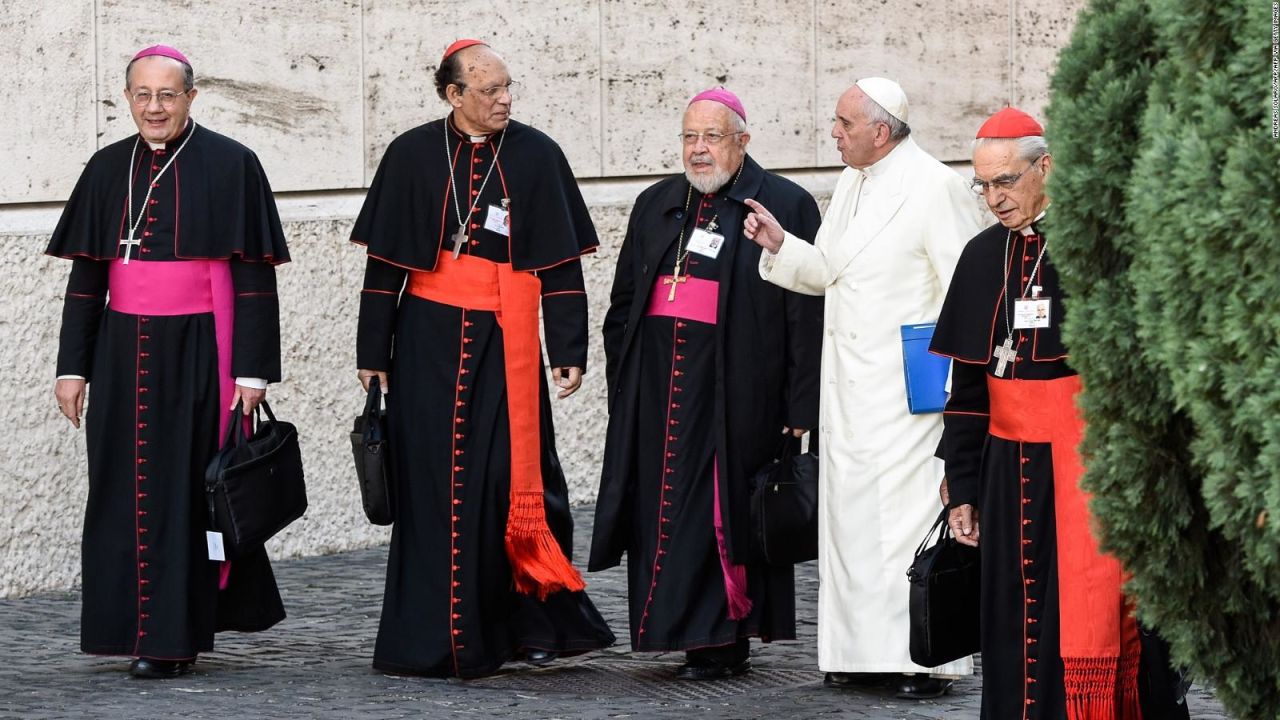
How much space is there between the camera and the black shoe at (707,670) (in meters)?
6.88

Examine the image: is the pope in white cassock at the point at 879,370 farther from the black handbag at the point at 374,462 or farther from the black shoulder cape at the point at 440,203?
the black handbag at the point at 374,462

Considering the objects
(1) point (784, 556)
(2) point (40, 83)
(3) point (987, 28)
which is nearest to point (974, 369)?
(1) point (784, 556)

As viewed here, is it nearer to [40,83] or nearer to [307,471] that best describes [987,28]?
[307,471]

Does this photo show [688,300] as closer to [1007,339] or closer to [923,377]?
[923,377]

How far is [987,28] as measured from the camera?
12453 mm

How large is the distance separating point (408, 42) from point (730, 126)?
3108 mm

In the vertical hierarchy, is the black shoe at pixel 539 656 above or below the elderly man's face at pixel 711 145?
below

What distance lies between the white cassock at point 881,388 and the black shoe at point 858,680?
3.2 inches

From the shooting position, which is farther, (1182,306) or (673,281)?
(673,281)

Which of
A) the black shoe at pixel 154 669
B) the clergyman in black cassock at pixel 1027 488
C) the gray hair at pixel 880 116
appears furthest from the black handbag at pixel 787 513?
the black shoe at pixel 154 669

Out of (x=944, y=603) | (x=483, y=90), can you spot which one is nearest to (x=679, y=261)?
(x=483, y=90)

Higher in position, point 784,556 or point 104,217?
point 104,217

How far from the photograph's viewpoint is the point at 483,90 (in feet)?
23.0

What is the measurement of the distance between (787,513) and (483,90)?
163 cm
